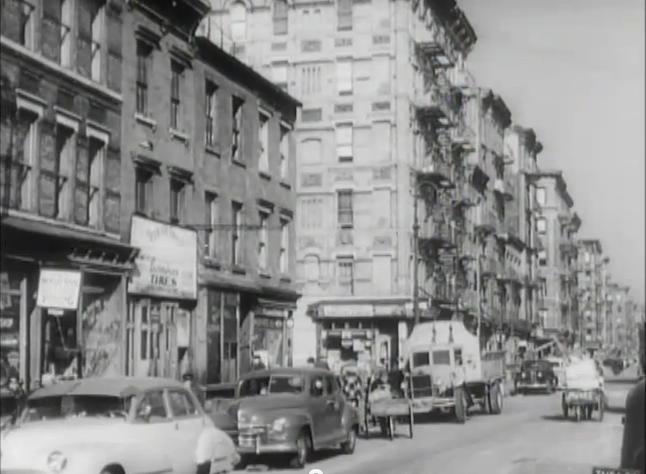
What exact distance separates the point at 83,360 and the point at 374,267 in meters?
31.8

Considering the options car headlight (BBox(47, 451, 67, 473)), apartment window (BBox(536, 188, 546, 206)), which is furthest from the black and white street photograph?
apartment window (BBox(536, 188, 546, 206))

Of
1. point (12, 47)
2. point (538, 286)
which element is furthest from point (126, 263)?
point (538, 286)

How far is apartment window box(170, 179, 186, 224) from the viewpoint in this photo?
1126 inches

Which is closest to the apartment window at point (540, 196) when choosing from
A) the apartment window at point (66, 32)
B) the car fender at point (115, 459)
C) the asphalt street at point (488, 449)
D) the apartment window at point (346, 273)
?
the apartment window at point (346, 273)

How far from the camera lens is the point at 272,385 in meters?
19.8

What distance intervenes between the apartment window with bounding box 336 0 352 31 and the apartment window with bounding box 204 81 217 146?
20.9 m

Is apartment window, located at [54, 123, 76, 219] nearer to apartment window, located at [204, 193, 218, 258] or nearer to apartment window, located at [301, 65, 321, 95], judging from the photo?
apartment window, located at [204, 193, 218, 258]

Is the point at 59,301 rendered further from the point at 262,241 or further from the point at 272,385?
the point at 262,241

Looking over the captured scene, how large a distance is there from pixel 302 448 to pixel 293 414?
549mm

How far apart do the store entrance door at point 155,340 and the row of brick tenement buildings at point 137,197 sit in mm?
49

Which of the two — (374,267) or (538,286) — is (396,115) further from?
(538,286)

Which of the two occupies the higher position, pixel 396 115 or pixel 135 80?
pixel 396 115

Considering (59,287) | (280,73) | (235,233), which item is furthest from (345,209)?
(59,287)

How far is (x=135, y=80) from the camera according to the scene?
25.9m
